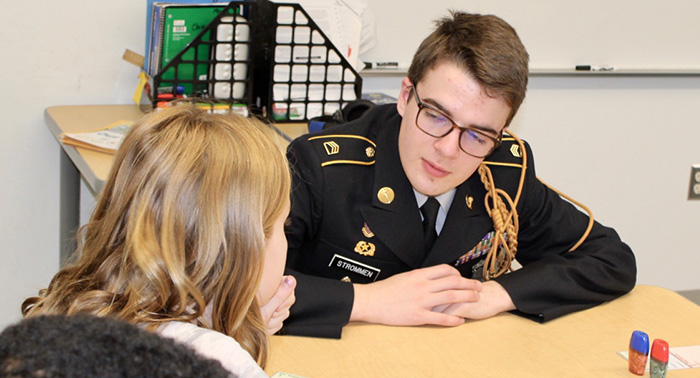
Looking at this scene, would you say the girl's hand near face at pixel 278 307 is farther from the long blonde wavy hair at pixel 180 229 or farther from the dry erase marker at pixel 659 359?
the dry erase marker at pixel 659 359

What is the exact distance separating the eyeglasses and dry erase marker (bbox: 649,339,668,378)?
482 mm

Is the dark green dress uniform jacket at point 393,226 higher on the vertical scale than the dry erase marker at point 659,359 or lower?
higher

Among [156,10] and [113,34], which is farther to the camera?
[113,34]

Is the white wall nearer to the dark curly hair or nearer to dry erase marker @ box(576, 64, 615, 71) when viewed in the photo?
dry erase marker @ box(576, 64, 615, 71)

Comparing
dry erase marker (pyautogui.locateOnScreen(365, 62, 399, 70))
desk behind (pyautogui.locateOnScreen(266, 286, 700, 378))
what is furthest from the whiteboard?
desk behind (pyautogui.locateOnScreen(266, 286, 700, 378))

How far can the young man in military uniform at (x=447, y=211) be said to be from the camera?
1.31m

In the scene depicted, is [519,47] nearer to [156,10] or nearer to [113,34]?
[156,10]

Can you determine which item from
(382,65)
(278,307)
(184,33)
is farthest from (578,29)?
(278,307)

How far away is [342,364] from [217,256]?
33 centimetres

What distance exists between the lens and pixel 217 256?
2.82 feet

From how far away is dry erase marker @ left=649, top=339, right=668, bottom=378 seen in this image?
3.53 feet

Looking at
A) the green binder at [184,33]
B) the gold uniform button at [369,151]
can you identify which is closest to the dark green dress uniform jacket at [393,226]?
the gold uniform button at [369,151]

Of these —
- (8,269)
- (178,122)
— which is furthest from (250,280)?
(8,269)

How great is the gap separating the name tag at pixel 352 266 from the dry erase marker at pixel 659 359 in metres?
0.57
